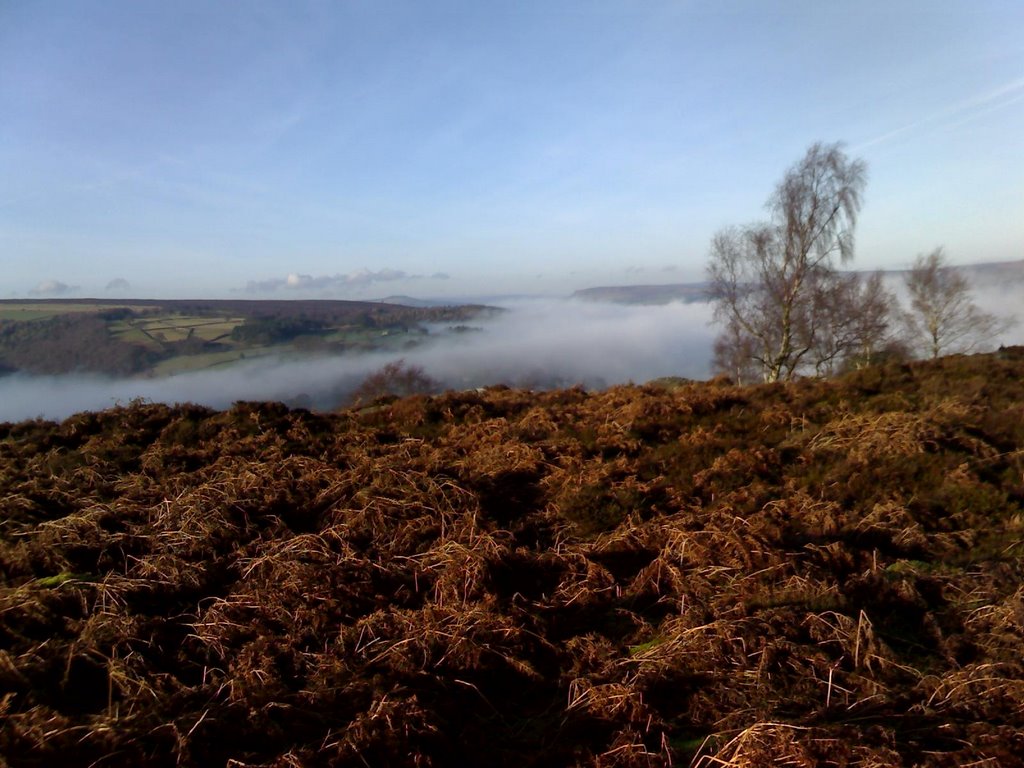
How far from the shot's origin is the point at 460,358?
68125 millimetres

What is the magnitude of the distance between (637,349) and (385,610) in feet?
335

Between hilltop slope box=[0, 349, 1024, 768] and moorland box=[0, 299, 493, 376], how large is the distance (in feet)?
147

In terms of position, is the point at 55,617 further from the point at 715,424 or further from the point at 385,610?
the point at 715,424

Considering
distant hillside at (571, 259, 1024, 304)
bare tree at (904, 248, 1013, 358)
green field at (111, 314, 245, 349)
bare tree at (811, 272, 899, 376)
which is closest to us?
bare tree at (811, 272, 899, 376)

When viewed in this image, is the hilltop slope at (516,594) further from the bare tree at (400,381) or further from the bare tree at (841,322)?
the bare tree at (400,381)

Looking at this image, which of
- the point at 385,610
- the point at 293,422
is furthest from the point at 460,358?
the point at 385,610

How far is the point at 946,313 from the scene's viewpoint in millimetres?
39094

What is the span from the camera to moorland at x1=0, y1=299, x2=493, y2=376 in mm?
46094

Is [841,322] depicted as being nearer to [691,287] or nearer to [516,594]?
[516,594]

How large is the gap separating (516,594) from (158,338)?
5873cm

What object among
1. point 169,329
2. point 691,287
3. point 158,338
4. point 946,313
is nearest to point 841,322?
point 946,313

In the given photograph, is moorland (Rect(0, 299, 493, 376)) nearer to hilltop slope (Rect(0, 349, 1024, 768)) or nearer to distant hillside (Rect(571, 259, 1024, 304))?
hilltop slope (Rect(0, 349, 1024, 768))

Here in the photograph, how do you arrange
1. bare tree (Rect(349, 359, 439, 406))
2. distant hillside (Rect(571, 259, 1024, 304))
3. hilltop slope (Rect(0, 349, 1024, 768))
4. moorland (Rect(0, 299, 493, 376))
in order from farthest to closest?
distant hillside (Rect(571, 259, 1024, 304)), moorland (Rect(0, 299, 493, 376)), bare tree (Rect(349, 359, 439, 406)), hilltop slope (Rect(0, 349, 1024, 768))

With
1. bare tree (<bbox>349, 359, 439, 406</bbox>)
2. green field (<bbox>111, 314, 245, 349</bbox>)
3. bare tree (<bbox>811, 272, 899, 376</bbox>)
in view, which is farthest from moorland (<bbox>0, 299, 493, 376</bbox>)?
bare tree (<bbox>811, 272, 899, 376</bbox>)
